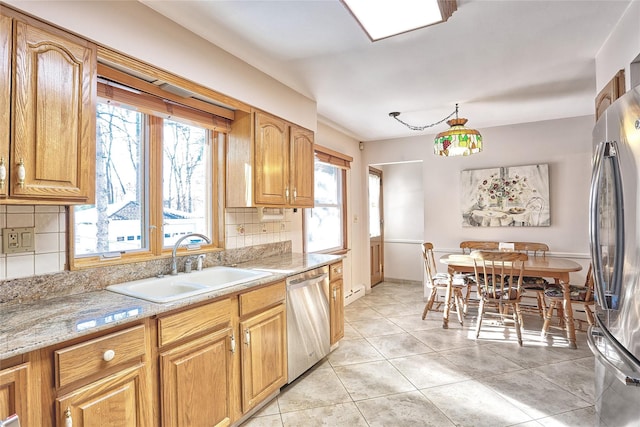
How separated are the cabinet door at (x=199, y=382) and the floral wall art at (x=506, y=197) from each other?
3664mm

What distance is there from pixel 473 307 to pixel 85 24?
15.3 feet

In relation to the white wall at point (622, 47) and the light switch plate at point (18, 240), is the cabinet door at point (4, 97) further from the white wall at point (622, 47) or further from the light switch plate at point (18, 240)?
the white wall at point (622, 47)

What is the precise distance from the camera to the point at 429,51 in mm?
2316

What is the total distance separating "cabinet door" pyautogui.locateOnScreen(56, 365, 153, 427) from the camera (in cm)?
118

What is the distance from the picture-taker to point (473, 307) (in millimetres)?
4320

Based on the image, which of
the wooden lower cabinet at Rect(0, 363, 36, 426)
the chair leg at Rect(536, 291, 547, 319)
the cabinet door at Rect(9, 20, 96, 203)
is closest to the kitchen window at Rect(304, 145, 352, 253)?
the chair leg at Rect(536, 291, 547, 319)

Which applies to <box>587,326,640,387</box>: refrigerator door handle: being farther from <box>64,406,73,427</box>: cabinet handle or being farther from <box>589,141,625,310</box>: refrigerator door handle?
<box>64,406,73,427</box>: cabinet handle

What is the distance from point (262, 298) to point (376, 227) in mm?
3936

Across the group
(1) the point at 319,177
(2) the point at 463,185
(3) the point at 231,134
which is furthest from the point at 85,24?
(2) the point at 463,185

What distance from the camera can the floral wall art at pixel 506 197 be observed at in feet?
13.2

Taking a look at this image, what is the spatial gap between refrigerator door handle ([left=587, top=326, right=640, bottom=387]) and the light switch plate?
2.46 meters

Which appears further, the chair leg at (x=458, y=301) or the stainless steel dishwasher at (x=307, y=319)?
the chair leg at (x=458, y=301)

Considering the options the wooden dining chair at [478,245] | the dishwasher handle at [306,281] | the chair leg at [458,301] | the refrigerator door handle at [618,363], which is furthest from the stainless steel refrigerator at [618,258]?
the wooden dining chair at [478,245]

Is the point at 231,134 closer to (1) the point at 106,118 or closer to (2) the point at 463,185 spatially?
(1) the point at 106,118
